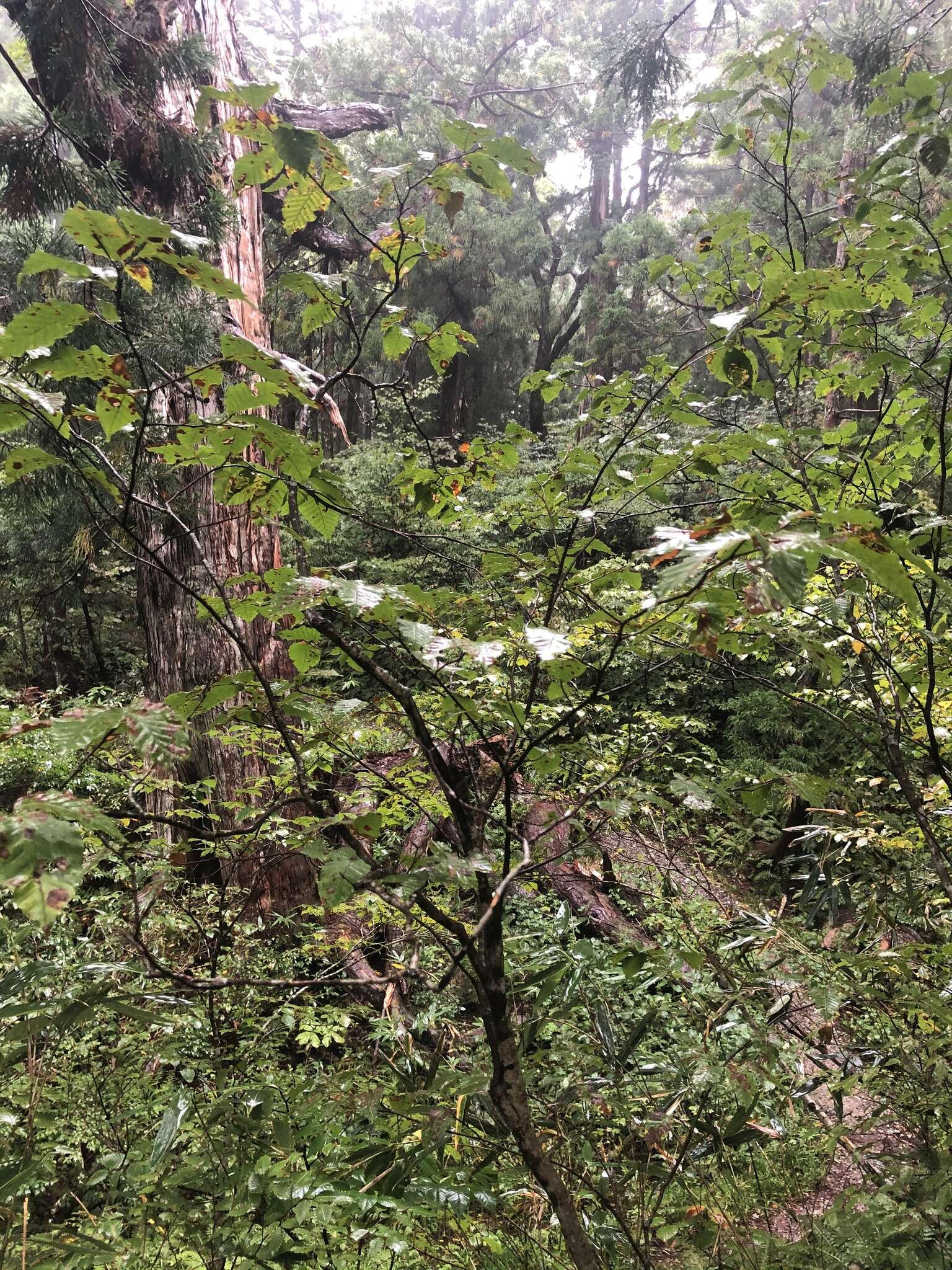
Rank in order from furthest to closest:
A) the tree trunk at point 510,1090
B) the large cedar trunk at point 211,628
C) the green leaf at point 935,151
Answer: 1. the large cedar trunk at point 211,628
2. the green leaf at point 935,151
3. the tree trunk at point 510,1090

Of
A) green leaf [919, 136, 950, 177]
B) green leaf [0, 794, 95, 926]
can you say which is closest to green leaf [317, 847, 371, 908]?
green leaf [0, 794, 95, 926]

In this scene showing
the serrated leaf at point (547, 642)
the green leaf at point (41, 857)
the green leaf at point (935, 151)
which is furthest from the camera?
the green leaf at point (935, 151)

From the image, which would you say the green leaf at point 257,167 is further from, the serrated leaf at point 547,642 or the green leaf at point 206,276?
the serrated leaf at point 547,642

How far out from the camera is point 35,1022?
814 mm

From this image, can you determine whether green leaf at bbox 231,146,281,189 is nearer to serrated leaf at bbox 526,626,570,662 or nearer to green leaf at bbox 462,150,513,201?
green leaf at bbox 462,150,513,201

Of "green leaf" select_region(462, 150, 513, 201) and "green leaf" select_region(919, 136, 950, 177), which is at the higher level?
"green leaf" select_region(919, 136, 950, 177)

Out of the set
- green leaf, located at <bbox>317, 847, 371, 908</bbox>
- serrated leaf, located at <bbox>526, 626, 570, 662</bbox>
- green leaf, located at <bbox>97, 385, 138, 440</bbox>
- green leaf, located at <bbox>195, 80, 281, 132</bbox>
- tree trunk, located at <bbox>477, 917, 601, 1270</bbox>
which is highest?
green leaf, located at <bbox>195, 80, 281, 132</bbox>

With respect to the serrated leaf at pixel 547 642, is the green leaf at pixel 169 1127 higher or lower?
lower

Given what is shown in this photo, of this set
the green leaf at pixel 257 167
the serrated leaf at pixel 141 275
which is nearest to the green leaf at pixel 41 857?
the serrated leaf at pixel 141 275

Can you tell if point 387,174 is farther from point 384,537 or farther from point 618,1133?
point 384,537

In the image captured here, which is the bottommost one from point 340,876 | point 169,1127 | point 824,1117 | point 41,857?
point 824,1117

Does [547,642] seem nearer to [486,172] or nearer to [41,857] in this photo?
[41,857]

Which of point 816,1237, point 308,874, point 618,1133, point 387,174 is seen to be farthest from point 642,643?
point 308,874

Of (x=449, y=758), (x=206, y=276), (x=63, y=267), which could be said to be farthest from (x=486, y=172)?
(x=449, y=758)
